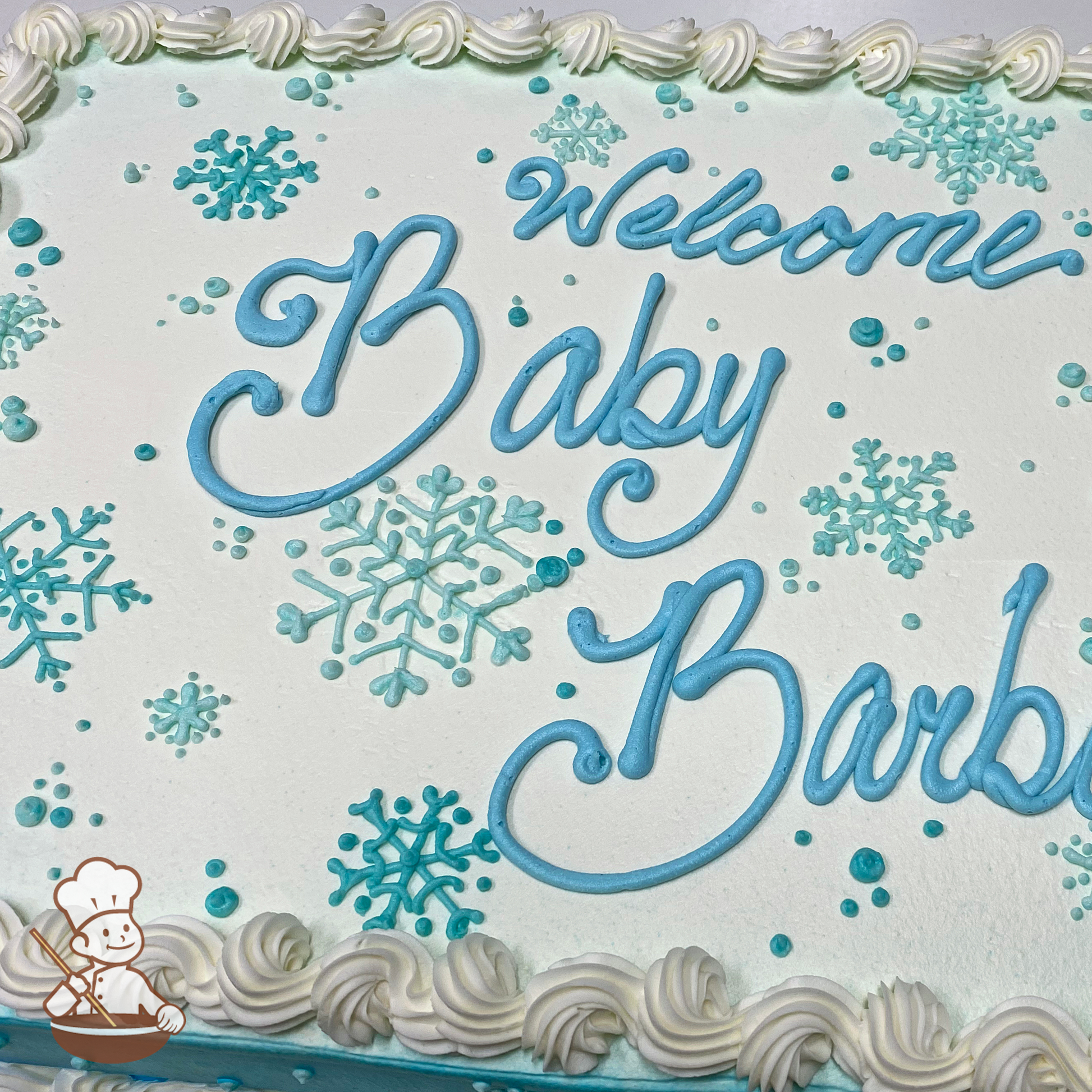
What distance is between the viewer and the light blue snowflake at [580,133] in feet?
7.16

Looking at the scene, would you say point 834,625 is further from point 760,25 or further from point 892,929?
point 760,25

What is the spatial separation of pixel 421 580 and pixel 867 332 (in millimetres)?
904

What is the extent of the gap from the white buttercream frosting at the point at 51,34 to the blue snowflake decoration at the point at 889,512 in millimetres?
1761

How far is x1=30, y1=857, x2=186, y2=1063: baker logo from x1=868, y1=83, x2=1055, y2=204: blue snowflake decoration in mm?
1908

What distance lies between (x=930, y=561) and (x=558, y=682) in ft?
2.11

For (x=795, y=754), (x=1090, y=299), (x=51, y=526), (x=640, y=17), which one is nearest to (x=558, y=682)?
(x=795, y=754)

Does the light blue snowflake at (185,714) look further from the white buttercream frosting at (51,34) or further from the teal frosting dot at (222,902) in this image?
the white buttercream frosting at (51,34)

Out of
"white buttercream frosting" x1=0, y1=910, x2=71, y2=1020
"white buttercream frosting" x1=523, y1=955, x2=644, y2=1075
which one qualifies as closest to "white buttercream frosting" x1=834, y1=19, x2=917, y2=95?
"white buttercream frosting" x1=523, y1=955, x2=644, y2=1075

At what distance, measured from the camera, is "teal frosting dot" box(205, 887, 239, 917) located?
1604mm

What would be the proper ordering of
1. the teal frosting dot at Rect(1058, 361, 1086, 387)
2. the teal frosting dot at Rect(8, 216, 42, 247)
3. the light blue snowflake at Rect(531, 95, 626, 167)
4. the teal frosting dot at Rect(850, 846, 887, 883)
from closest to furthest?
the teal frosting dot at Rect(850, 846, 887, 883) < the teal frosting dot at Rect(1058, 361, 1086, 387) < the teal frosting dot at Rect(8, 216, 42, 247) < the light blue snowflake at Rect(531, 95, 626, 167)

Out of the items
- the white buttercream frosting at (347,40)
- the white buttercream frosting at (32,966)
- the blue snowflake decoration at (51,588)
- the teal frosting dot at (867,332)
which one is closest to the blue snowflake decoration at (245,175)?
the white buttercream frosting at (347,40)

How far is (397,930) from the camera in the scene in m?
1.59

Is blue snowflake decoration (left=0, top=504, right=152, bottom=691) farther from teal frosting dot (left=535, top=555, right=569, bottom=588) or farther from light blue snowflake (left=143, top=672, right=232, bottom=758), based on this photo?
teal frosting dot (left=535, top=555, right=569, bottom=588)

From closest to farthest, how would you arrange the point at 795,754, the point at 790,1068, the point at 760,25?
1. the point at 790,1068
2. the point at 795,754
3. the point at 760,25
